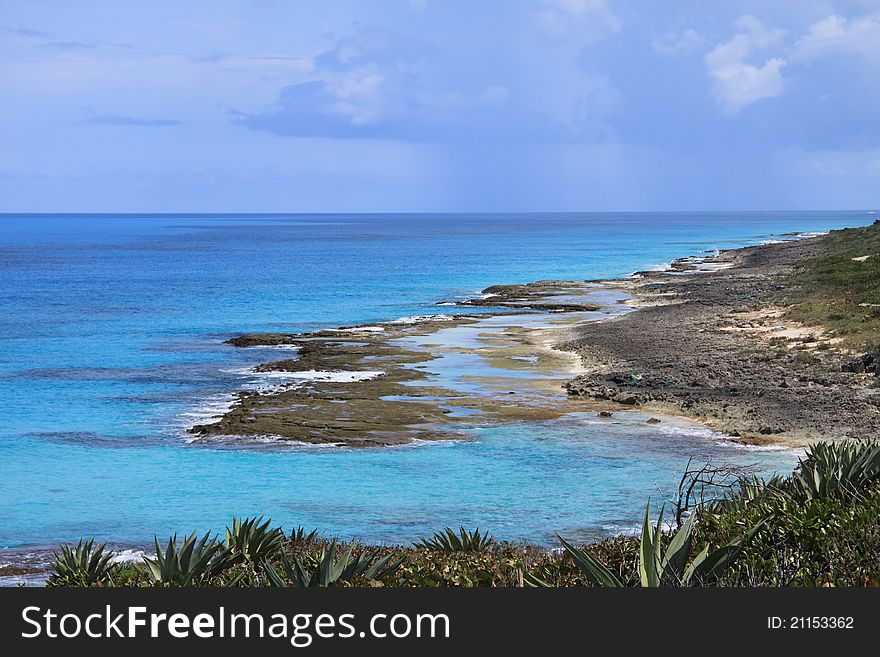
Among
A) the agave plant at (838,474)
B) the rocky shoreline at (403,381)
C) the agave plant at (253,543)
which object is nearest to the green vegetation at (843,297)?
the rocky shoreline at (403,381)

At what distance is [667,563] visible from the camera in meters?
7.54

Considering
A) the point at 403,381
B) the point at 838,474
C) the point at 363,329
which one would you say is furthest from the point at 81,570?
the point at 363,329

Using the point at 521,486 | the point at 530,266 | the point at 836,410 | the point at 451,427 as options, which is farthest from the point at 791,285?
the point at 530,266

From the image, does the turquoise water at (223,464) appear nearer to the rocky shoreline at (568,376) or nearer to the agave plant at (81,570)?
the rocky shoreline at (568,376)

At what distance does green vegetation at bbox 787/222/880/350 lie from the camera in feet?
119

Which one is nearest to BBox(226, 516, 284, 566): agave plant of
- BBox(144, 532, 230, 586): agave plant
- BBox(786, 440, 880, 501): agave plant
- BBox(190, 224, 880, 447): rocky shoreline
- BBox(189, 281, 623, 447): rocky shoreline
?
BBox(144, 532, 230, 586): agave plant

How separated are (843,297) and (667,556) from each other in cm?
4262

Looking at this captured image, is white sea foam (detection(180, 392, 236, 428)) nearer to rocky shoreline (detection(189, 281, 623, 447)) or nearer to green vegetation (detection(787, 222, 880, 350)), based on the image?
rocky shoreline (detection(189, 281, 623, 447))

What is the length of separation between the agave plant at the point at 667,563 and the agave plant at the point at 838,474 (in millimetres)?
3110

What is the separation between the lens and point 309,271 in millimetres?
103062

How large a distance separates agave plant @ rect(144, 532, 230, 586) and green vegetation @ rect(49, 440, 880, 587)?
1 centimetres

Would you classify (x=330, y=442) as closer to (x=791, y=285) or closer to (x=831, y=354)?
(x=831, y=354)

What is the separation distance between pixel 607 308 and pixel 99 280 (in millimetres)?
52824

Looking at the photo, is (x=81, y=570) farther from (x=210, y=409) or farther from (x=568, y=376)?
(x=568, y=376)
